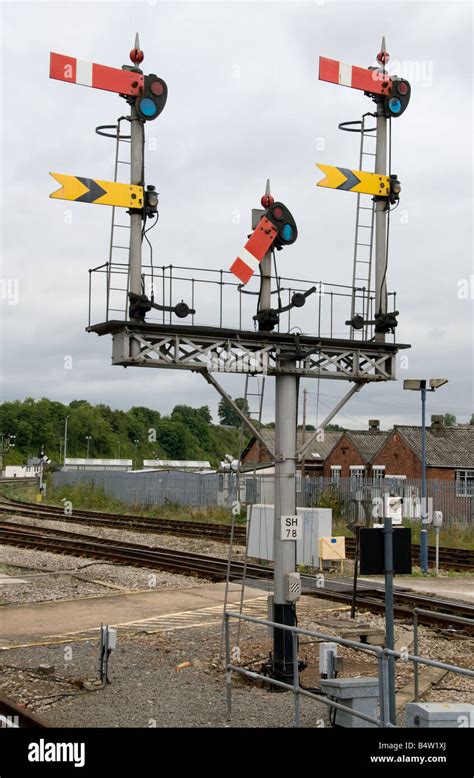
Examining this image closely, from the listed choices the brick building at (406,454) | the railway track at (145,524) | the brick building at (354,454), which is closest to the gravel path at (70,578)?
the railway track at (145,524)

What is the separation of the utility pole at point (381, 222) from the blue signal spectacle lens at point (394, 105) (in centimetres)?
10

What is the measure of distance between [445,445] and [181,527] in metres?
14.7

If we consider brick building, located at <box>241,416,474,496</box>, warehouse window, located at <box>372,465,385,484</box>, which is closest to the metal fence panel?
brick building, located at <box>241,416,474,496</box>

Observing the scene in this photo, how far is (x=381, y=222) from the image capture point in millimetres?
11938

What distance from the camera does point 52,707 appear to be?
9.56m

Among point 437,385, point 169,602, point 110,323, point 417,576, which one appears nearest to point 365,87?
point 110,323

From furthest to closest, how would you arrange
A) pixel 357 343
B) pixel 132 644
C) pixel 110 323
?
pixel 132 644, pixel 357 343, pixel 110 323

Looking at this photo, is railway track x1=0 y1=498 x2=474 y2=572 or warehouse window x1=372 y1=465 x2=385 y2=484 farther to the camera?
warehouse window x1=372 y1=465 x2=385 y2=484

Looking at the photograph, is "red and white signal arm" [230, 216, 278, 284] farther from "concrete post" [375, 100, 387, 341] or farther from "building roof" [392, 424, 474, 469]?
"building roof" [392, 424, 474, 469]

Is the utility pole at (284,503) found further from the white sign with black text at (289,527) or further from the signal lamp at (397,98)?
the signal lamp at (397,98)

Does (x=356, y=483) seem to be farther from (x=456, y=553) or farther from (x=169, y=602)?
(x=169, y=602)

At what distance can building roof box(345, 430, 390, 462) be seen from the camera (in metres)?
49.8

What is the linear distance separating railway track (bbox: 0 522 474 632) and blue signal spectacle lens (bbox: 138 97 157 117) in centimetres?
567

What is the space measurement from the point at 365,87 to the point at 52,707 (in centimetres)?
842
